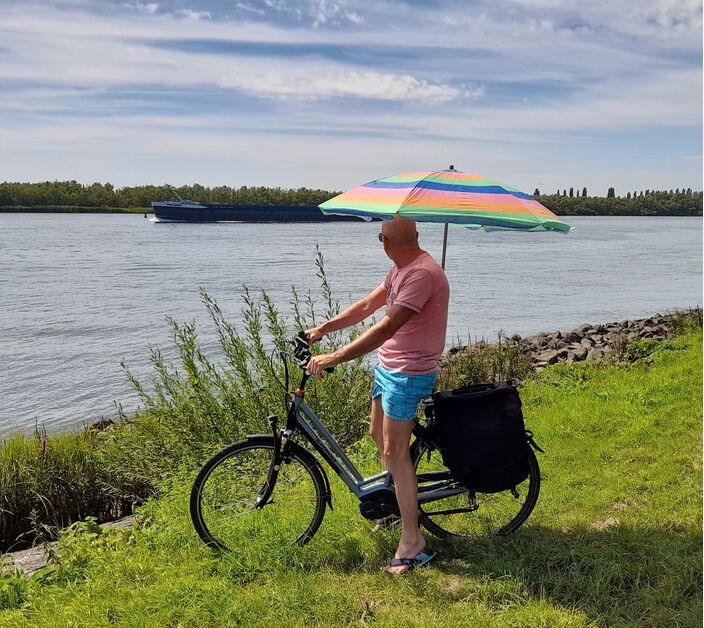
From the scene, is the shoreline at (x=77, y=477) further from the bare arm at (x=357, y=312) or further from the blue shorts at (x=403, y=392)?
the blue shorts at (x=403, y=392)

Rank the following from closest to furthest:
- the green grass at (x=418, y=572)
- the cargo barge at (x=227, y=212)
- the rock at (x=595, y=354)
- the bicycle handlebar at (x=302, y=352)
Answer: the green grass at (x=418, y=572), the bicycle handlebar at (x=302, y=352), the rock at (x=595, y=354), the cargo barge at (x=227, y=212)

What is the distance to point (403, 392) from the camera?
4133 millimetres

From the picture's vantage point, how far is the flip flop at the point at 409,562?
426 cm

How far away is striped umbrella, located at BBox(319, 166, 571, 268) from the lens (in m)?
4.10

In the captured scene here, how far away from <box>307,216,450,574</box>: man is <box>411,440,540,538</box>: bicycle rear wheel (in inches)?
11.0

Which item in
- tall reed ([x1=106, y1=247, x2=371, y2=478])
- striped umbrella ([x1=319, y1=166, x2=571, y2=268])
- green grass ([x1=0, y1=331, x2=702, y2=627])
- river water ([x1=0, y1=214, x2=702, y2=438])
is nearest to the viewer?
green grass ([x1=0, y1=331, x2=702, y2=627])

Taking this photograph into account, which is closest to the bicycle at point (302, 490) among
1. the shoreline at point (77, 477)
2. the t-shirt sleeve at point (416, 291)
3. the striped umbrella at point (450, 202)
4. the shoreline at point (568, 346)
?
the t-shirt sleeve at point (416, 291)

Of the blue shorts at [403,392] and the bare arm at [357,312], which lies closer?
the blue shorts at [403,392]

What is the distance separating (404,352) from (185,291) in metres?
24.8

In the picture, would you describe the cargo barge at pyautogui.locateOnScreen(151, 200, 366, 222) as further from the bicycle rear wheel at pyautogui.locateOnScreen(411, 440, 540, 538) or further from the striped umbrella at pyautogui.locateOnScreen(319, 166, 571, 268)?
the striped umbrella at pyautogui.locateOnScreen(319, 166, 571, 268)

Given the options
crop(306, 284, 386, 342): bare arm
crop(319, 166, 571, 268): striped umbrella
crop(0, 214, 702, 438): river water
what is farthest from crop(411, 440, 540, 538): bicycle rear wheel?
crop(0, 214, 702, 438): river water

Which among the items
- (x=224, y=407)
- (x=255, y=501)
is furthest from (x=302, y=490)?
(x=224, y=407)

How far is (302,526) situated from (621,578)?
194 cm

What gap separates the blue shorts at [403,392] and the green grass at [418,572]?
96cm
